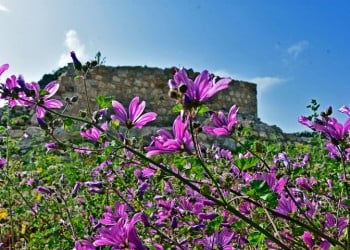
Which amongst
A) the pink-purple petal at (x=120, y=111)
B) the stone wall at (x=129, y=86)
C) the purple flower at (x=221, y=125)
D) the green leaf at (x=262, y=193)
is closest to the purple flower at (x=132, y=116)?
the pink-purple petal at (x=120, y=111)

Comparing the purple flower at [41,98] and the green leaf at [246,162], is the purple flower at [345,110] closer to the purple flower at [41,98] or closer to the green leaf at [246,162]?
the green leaf at [246,162]

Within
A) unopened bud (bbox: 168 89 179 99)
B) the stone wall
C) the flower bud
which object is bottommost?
unopened bud (bbox: 168 89 179 99)

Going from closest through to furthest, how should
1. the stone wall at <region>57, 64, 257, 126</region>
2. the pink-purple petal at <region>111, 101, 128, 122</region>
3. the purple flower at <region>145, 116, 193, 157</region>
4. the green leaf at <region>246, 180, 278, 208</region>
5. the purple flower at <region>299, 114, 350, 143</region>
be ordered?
the green leaf at <region>246, 180, 278, 208</region>, the purple flower at <region>145, 116, 193, 157</region>, the purple flower at <region>299, 114, 350, 143</region>, the pink-purple petal at <region>111, 101, 128, 122</region>, the stone wall at <region>57, 64, 257, 126</region>

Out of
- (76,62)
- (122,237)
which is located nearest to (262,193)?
(122,237)

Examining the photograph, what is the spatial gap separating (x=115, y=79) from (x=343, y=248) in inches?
500

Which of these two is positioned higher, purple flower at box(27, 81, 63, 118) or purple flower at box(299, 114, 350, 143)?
purple flower at box(27, 81, 63, 118)

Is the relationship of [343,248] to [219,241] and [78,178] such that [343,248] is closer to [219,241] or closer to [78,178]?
[219,241]

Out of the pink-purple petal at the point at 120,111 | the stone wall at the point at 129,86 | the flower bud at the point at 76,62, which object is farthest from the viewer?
the stone wall at the point at 129,86

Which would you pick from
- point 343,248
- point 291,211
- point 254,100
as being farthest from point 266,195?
point 254,100

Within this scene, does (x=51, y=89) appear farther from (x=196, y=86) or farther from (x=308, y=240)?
(x=308, y=240)

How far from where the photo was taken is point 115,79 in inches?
538

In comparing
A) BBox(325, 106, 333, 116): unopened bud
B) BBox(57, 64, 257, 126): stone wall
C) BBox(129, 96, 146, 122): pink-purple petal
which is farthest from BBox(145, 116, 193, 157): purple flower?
BBox(57, 64, 257, 126): stone wall

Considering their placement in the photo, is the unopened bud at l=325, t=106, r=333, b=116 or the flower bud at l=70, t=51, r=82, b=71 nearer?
the unopened bud at l=325, t=106, r=333, b=116

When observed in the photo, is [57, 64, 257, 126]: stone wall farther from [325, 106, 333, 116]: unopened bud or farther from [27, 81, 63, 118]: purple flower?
[325, 106, 333, 116]: unopened bud
